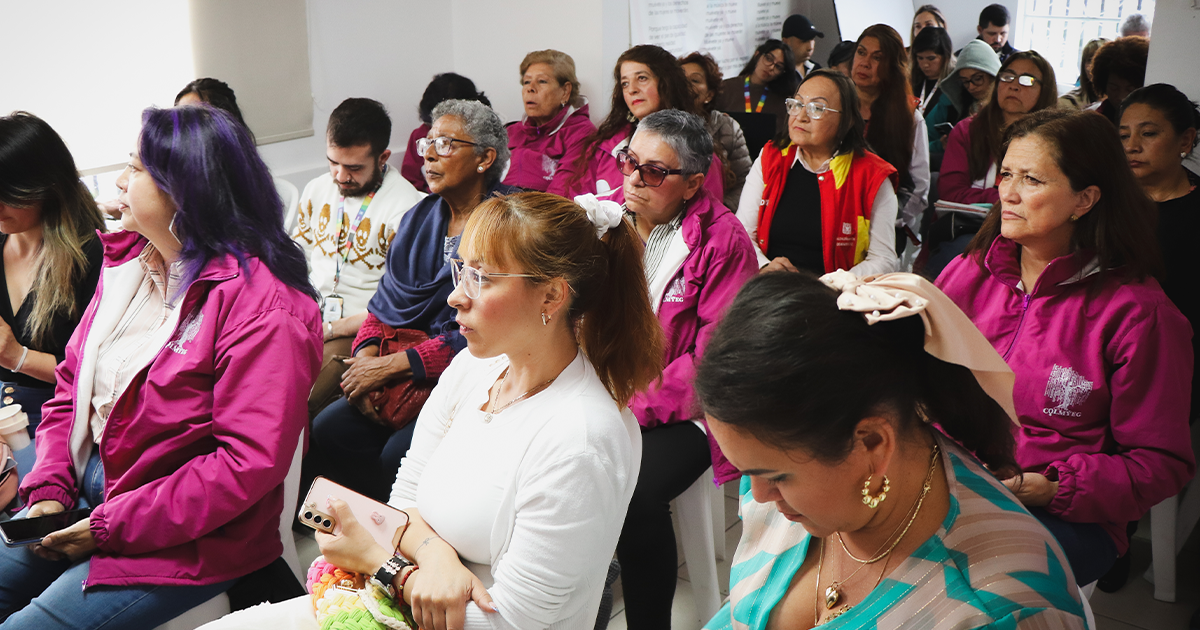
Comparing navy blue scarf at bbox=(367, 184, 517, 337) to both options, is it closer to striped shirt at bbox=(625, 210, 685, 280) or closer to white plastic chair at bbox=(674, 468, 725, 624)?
striped shirt at bbox=(625, 210, 685, 280)

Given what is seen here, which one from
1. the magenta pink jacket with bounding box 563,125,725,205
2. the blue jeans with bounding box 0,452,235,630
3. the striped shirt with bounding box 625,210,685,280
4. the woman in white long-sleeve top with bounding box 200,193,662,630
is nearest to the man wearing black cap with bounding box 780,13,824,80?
the magenta pink jacket with bounding box 563,125,725,205

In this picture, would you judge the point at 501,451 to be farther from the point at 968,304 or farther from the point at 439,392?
the point at 968,304

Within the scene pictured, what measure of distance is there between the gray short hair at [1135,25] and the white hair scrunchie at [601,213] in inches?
249

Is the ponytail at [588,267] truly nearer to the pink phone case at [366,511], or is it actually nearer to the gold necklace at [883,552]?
the pink phone case at [366,511]

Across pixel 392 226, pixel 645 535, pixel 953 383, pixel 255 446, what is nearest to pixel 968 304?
pixel 645 535

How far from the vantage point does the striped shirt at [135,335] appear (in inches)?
78.6

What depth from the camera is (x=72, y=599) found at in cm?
175

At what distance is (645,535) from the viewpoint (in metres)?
2.23

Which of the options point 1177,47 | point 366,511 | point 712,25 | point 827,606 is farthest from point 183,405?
point 712,25

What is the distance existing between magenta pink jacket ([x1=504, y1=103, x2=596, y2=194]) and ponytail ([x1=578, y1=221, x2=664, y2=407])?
2.77 m

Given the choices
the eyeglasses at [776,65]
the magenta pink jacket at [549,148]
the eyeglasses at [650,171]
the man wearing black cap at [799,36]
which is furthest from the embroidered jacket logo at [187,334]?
the man wearing black cap at [799,36]

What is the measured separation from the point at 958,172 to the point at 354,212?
2.82 meters

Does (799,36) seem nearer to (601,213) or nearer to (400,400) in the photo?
(400,400)

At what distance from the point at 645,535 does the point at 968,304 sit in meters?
1.04
